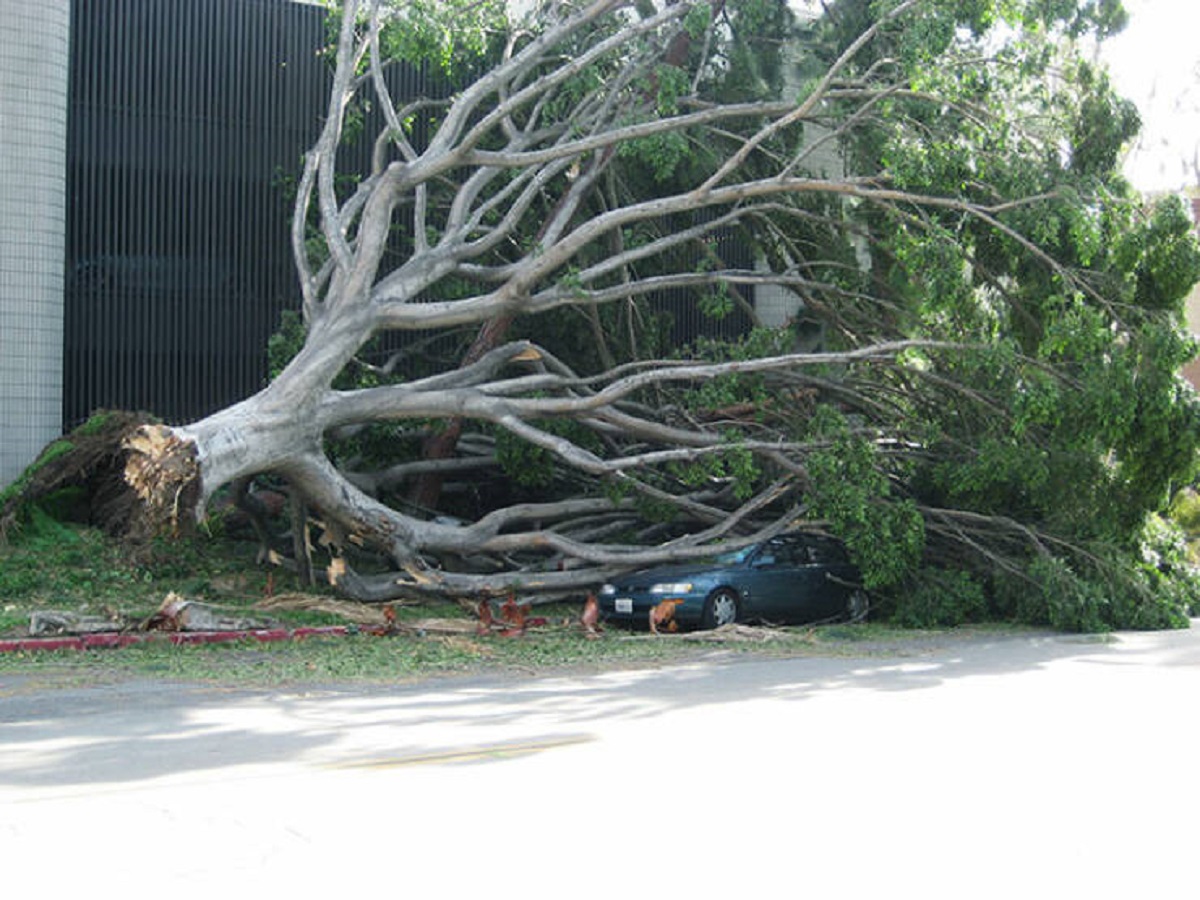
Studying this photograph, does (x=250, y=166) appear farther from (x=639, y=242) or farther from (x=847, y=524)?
(x=847, y=524)

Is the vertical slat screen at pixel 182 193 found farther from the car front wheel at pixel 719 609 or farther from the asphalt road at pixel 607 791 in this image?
the asphalt road at pixel 607 791

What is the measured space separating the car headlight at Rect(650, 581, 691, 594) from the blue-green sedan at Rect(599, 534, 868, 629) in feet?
0.04

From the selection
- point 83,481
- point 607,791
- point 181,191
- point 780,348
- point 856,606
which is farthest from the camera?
point 181,191

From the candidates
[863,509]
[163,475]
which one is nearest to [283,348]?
[163,475]

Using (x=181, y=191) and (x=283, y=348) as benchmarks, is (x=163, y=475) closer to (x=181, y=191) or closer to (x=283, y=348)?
(x=283, y=348)

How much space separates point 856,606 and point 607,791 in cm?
1258

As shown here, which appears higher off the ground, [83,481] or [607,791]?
[83,481]

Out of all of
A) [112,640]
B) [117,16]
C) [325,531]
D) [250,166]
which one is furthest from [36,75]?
[112,640]

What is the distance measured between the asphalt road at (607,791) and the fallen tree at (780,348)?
18.5 ft

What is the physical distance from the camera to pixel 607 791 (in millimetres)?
7762

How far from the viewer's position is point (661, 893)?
580cm

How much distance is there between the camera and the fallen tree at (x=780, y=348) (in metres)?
17.7

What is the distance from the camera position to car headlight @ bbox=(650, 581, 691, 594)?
1792cm

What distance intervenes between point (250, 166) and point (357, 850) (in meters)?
20.7
